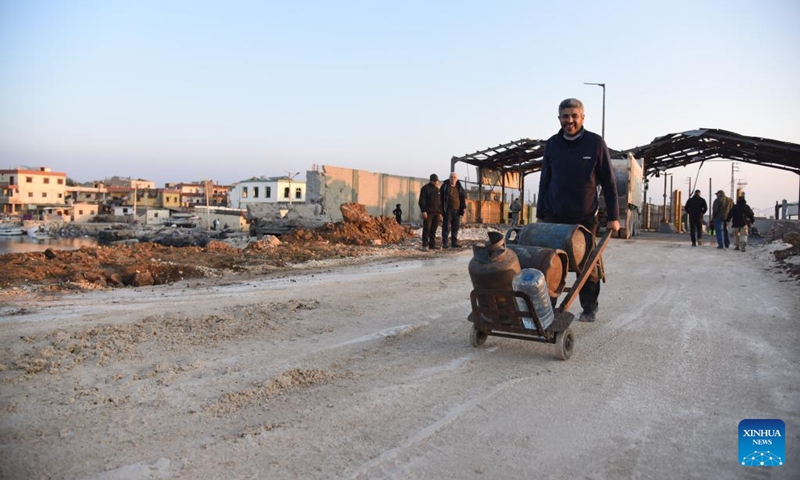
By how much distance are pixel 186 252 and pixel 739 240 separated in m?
16.0

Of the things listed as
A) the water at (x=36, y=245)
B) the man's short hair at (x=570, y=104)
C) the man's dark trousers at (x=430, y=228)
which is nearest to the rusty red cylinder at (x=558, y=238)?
the man's short hair at (x=570, y=104)

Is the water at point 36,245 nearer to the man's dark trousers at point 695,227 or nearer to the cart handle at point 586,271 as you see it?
the cart handle at point 586,271

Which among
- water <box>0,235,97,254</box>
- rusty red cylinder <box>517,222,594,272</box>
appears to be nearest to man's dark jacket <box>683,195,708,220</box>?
rusty red cylinder <box>517,222,594,272</box>

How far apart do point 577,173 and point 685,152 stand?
29706 mm

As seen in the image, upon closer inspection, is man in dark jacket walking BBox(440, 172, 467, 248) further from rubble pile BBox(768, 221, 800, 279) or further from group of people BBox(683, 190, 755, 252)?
group of people BBox(683, 190, 755, 252)

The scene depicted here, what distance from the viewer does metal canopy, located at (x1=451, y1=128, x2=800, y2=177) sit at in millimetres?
24703

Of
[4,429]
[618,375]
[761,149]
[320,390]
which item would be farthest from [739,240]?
[4,429]

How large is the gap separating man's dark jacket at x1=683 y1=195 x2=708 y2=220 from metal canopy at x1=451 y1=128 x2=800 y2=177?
5.57 metres

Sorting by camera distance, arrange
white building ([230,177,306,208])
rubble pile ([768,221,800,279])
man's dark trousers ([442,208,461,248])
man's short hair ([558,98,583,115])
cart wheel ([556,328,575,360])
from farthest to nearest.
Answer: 1. white building ([230,177,306,208])
2. man's dark trousers ([442,208,461,248])
3. rubble pile ([768,221,800,279])
4. man's short hair ([558,98,583,115])
5. cart wheel ([556,328,575,360])

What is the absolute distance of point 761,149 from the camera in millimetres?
26375

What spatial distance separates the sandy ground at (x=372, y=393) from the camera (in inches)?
106

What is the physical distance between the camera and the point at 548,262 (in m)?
4.44

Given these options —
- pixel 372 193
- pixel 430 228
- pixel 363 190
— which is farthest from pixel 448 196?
pixel 372 193

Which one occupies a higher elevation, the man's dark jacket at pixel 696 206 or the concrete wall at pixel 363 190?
the concrete wall at pixel 363 190
